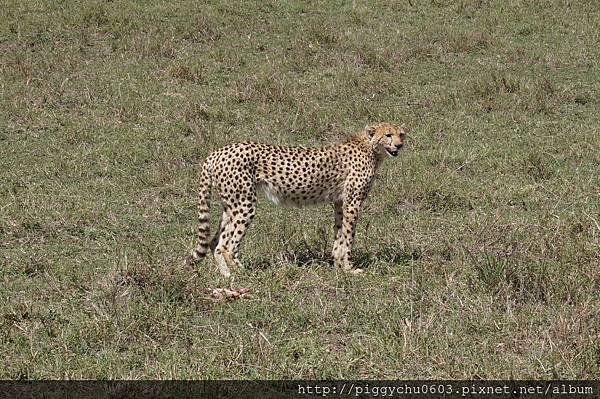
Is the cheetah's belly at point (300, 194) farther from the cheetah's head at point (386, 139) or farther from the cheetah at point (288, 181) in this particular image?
the cheetah's head at point (386, 139)

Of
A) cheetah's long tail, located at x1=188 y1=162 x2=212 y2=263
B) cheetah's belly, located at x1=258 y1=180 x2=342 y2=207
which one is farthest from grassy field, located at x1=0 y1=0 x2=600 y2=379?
cheetah's belly, located at x1=258 y1=180 x2=342 y2=207

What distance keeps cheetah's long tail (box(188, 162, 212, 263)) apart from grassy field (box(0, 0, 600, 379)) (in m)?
0.14

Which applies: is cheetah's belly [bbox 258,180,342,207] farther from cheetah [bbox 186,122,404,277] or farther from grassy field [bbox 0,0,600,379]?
grassy field [bbox 0,0,600,379]

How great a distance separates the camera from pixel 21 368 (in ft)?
15.1

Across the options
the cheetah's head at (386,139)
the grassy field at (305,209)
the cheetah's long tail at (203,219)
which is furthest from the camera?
the cheetah's head at (386,139)

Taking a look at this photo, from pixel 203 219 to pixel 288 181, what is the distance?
677mm

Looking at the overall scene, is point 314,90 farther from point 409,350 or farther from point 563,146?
point 409,350

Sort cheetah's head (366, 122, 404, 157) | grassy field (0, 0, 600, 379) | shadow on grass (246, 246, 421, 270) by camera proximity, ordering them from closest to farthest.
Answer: grassy field (0, 0, 600, 379)
shadow on grass (246, 246, 421, 270)
cheetah's head (366, 122, 404, 157)

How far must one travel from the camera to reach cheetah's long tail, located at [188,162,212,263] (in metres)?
6.38

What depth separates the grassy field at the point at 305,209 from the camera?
194 inches

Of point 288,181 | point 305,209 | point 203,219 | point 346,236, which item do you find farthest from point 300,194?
point 305,209

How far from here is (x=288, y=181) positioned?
659 cm

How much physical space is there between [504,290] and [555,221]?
1949 millimetres

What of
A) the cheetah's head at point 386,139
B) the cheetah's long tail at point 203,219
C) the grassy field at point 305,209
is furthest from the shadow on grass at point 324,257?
the cheetah's head at point 386,139
